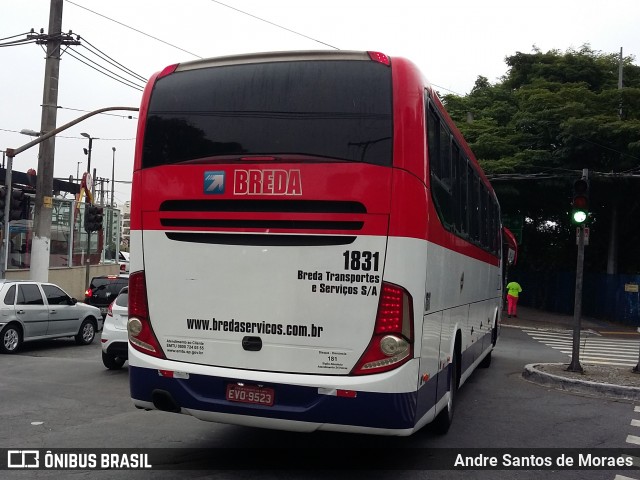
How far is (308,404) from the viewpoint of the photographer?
541 cm

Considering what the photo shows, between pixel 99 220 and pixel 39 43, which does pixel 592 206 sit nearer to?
pixel 99 220

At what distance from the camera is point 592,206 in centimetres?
3206

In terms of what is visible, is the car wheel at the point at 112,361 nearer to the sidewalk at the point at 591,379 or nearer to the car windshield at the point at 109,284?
the sidewalk at the point at 591,379

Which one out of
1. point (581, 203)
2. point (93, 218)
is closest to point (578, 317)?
point (581, 203)

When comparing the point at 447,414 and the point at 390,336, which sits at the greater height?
the point at 390,336

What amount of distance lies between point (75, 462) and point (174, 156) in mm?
2951

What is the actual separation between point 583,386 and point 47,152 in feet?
54.9

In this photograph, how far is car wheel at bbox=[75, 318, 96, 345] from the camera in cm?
1688

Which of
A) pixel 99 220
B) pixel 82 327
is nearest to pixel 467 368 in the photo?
pixel 82 327

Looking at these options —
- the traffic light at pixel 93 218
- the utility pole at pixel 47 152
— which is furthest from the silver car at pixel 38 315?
the traffic light at pixel 93 218

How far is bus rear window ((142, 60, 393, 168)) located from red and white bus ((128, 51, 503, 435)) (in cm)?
1

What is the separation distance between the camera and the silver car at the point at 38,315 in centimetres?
1464

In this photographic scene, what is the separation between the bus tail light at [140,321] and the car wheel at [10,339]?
9.76m

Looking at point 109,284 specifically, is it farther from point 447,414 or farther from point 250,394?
point 250,394
